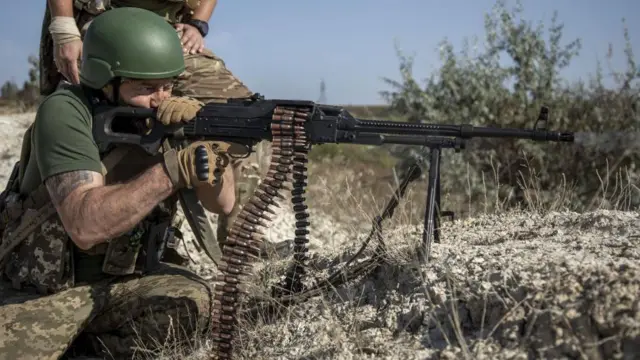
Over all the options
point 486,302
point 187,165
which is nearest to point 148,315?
point 187,165

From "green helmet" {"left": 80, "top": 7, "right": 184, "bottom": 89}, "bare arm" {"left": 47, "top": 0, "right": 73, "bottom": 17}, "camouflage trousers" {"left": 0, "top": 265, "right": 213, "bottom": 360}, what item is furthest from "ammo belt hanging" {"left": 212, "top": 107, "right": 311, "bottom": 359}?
"bare arm" {"left": 47, "top": 0, "right": 73, "bottom": 17}

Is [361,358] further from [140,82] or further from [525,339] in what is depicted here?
[140,82]

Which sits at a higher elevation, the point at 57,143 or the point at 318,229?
the point at 57,143

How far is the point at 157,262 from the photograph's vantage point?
16.4 ft

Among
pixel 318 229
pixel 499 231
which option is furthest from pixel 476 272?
pixel 318 229

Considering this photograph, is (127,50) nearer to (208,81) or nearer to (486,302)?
(208,81)

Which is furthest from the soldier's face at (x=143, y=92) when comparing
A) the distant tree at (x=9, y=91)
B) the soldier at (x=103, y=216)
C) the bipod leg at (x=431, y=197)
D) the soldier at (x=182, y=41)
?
the distant tree at (x=9, y=91)

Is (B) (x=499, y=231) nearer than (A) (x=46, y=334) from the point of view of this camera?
No

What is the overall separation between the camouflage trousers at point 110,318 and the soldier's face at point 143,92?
1124 millimetres

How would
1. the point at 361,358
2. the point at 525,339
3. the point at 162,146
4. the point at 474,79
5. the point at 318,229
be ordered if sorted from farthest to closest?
the point at 474,79 → the point at 318,229 → the point at 162,146 → the point at 361,358 → the point at 525,339

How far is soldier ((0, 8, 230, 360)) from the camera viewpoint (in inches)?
163

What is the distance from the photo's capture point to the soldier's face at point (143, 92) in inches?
175

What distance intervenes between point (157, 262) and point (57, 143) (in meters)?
1.16

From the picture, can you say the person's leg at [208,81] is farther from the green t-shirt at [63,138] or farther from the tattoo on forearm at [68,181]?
the tattoo on forearm at [68,181]
